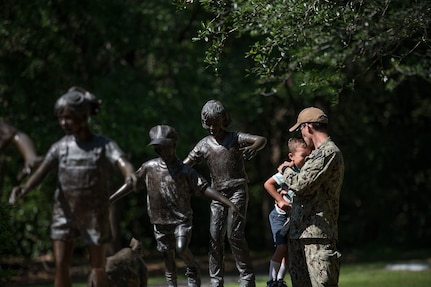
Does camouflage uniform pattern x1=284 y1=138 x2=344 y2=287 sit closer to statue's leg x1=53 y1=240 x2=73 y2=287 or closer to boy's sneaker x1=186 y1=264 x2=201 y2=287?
boy's sneaker x1=186 y1=264 x2=201 y2=287

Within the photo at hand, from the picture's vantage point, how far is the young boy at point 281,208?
1115 centimetres

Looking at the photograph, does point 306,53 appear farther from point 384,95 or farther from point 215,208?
point 384,95

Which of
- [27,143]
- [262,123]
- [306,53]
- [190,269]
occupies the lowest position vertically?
[190,269]

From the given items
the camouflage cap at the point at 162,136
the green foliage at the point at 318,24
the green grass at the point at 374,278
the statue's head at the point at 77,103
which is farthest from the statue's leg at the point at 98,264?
the green grass at the point at 374,278

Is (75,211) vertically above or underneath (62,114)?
underneath

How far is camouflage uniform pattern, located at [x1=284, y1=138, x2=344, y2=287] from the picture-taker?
9430mm

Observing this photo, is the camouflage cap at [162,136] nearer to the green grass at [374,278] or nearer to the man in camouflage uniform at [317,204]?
the man in camouflage uniform at [317,204]

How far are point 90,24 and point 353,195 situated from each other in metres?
10.2

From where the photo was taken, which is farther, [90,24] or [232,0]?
[90,24]

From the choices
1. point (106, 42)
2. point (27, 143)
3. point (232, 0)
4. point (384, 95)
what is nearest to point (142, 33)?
point (106, 42)

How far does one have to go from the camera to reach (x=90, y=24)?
2247 cm

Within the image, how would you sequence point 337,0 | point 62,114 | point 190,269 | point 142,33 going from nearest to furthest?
1. point 62,114
2. point 190,269
3. point 337,0
4. point 142,33

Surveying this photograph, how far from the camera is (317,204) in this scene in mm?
9586

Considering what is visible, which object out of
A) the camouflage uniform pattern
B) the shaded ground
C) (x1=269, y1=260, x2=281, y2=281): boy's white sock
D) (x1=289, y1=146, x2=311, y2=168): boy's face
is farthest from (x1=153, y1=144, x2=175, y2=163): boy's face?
the shaded ground
